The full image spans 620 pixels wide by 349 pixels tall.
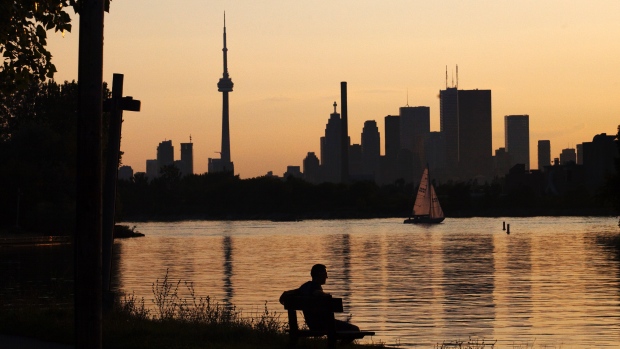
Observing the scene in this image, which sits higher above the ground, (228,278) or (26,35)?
(26,35)

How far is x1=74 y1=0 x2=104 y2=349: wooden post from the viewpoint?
13930 millimetres

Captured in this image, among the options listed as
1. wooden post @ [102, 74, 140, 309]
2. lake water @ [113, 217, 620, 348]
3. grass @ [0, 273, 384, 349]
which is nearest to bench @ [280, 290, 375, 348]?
grass @ [0, 273, 384, 349]

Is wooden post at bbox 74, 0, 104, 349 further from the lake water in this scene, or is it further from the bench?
the lake water

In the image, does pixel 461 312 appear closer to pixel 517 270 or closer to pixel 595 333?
pixel 595 333

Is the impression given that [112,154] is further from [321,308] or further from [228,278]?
Result: [228,278]

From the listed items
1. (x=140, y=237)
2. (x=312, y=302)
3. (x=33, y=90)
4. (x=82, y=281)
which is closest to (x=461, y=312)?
(x=312, y=302)

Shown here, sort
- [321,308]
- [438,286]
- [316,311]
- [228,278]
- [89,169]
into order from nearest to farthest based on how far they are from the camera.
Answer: [89,169] → [321,308] → [316,311] → [438,286] → [228,278]

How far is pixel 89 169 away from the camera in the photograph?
14.0 m

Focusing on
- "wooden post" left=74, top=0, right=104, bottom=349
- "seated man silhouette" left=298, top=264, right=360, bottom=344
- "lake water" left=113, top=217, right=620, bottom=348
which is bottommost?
"lake water" left=113, top=217, right=620, bottom=348

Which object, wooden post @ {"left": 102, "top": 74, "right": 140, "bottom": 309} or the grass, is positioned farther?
wooden post @ {"left": 102, "top": 74, "right": 140, "bottom": 309}

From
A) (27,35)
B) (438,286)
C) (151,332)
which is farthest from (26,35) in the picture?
(438,286)

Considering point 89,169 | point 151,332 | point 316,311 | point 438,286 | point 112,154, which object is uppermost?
point 112,154

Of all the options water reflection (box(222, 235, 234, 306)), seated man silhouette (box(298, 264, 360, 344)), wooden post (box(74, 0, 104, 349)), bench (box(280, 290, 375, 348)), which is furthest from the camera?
water reflection (box(222, 235, 234, 306))

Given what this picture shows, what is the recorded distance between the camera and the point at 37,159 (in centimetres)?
12088
